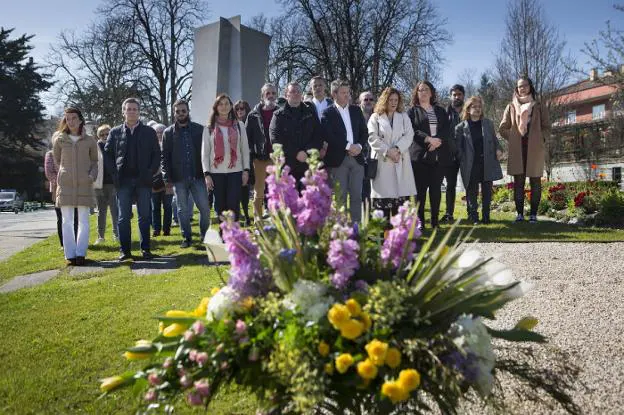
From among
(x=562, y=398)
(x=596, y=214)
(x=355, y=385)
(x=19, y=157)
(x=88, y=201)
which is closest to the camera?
(x=355, y=385)

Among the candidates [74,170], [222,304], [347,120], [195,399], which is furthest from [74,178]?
[195,399]

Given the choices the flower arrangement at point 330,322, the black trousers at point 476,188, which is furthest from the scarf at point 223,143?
the flower arrangement at point 330,322

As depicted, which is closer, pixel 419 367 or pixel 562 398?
pixel 419 367

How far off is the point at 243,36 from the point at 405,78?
55.1 feet

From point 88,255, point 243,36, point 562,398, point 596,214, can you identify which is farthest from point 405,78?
point 562,398

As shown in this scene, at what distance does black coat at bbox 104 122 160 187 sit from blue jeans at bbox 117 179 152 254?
10 cm

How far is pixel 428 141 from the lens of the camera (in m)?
8.35

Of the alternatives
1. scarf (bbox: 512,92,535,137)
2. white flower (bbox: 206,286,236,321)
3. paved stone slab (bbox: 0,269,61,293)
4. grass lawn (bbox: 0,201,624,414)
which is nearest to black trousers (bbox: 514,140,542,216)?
scarf (bbox: 512,92,535,137)

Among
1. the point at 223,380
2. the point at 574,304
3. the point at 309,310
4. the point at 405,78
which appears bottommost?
the point at 574,304

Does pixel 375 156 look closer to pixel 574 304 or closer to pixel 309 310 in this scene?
pixel 574 304

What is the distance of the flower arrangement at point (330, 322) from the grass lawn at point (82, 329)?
2.12ft

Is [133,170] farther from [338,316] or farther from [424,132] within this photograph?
[338,316]

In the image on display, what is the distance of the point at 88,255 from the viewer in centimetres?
800

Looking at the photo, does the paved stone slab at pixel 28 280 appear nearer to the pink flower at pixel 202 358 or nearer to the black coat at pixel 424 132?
the pink flower at pixel 202 358
